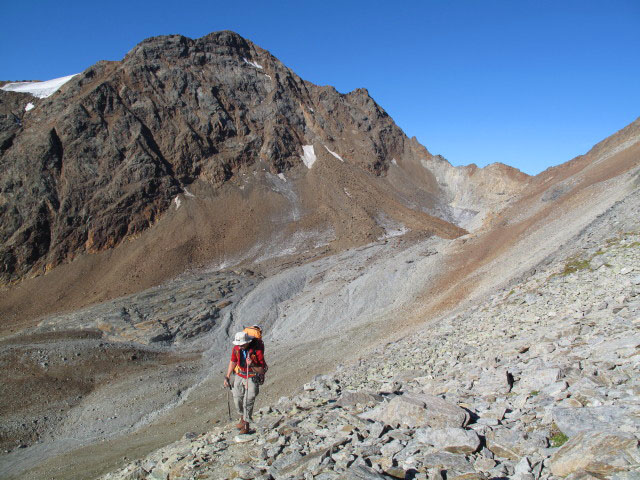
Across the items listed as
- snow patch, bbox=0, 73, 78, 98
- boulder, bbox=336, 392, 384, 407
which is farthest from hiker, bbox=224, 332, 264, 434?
snow patch, bbox=0, 73, 78, 98

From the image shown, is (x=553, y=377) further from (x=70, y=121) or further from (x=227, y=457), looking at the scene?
(x=70, y=121)

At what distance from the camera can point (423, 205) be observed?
83562 mm

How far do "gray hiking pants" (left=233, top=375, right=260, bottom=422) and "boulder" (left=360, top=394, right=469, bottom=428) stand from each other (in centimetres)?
311

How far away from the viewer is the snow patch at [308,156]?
80.9m

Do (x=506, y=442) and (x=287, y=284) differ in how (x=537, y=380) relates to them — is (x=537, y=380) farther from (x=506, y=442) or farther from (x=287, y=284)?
(x=287, y=284)

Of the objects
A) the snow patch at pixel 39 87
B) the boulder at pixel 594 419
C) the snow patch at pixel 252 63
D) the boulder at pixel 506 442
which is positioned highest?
the snow patch at pixel 252 63

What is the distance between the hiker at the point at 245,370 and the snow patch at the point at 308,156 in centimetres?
7187

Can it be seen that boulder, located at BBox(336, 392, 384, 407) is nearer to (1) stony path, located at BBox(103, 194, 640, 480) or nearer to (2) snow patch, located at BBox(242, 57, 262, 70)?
(1) stony path, located at BBox(103, 194, 640, 480)

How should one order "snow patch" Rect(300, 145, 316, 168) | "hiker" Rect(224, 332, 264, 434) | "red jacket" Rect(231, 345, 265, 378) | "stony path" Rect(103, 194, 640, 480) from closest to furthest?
"stony path" Rect(103, 194, 640, 480), "hiker" Rect(224, 332, 264, 434), "red jacket" Rect(231, 345, 265, 378), "snow patch" Rect(300, 145, 316, 168)

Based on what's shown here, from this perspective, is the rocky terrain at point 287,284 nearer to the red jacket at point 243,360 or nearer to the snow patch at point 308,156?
the snow patch at point 308,156

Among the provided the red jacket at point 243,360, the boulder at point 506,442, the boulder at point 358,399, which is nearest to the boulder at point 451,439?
the boulder at point 506,442

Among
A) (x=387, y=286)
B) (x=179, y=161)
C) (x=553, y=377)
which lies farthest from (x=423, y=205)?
(x=553, y=377)

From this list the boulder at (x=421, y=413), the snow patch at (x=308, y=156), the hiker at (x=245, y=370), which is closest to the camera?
the boulder at (x=421, y=413)

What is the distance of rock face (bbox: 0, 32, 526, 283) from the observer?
5994 centimetres
